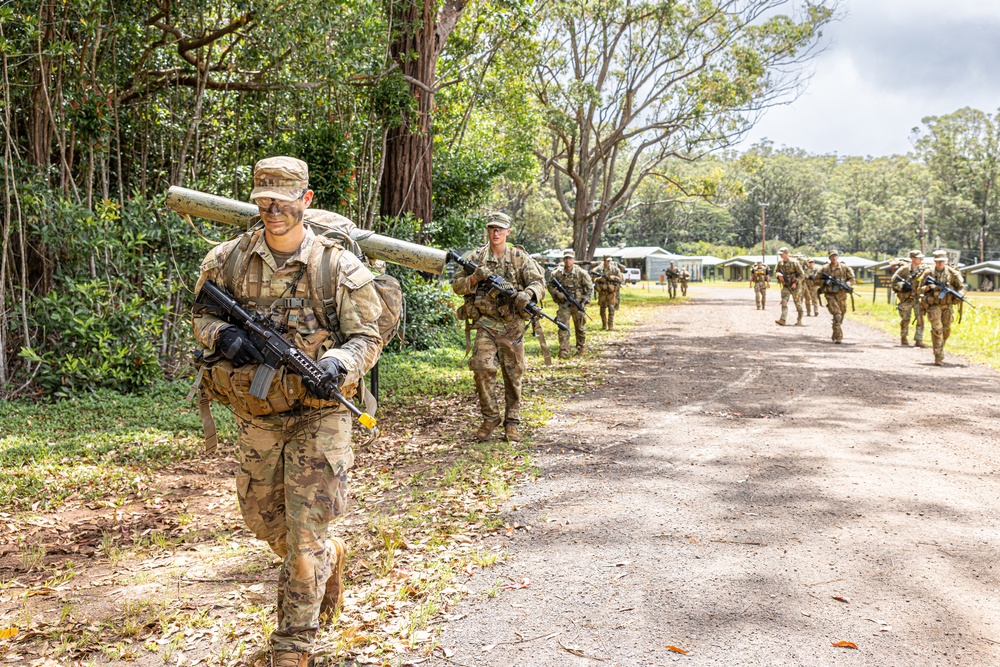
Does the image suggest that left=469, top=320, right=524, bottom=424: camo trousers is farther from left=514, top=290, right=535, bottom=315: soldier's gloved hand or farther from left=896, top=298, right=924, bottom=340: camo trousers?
left=896, top=298, right=924, bottom=340: camo trousers

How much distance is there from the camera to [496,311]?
777cm

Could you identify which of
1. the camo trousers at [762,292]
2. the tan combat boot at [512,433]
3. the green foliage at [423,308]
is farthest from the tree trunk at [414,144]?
the camo trousers at [762,292]

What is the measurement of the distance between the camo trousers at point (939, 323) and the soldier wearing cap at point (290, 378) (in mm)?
12937

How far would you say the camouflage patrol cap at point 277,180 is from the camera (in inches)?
135

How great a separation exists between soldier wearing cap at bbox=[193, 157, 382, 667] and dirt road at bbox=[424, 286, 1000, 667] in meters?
0.76

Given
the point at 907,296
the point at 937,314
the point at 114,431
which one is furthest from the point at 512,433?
the point at 907,296

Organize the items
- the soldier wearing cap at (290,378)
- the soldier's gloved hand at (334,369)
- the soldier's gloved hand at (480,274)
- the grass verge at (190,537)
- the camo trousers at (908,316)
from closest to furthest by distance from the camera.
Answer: the soldier's gloved hand at (334,369), the soldier wearing cap at (290,378), the grass verge at (190,537), the soldier's gloved hand at (480,274), the camo trousers at (908,316)

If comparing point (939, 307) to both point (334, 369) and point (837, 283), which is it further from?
point (334, 369)

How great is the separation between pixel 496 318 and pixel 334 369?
455 cm

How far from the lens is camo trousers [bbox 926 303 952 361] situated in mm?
13812

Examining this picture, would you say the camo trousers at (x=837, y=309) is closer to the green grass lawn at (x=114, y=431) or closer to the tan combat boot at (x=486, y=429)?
the green grass lawn at (x=114, y=431)

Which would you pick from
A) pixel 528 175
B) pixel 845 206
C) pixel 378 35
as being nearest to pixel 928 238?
pixel 845 206

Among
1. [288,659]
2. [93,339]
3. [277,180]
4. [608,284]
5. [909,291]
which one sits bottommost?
[288,659]

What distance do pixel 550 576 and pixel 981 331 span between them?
18.4 m
